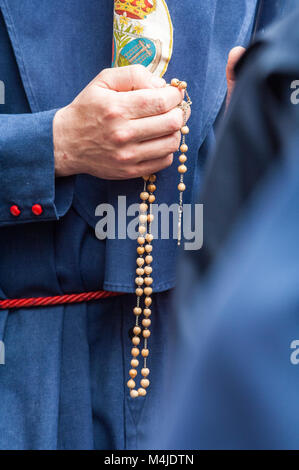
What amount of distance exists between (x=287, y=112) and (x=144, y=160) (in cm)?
42

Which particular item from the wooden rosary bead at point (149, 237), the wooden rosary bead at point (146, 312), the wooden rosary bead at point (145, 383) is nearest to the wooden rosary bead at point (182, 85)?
the wooden rosary bead at point (149, 237)

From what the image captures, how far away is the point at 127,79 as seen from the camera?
681mm

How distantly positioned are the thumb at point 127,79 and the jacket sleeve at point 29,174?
86 millimetres

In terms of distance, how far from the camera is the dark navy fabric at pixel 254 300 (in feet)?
0.96

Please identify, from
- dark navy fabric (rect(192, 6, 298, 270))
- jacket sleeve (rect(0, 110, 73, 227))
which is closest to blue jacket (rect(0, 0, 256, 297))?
jacket sleeve (rect(0, 110, 73, 227))

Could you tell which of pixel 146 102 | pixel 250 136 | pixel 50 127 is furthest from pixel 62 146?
pixel 250 136

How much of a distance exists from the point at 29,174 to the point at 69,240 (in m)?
0.12

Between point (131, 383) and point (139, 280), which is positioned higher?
point (139, 280)

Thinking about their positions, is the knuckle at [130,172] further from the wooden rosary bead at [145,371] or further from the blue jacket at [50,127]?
the wooden rosary bead at [145,371]

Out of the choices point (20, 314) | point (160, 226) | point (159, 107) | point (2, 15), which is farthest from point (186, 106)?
point (20, 314)

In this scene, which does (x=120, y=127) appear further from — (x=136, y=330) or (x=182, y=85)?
(x=136, y=330)

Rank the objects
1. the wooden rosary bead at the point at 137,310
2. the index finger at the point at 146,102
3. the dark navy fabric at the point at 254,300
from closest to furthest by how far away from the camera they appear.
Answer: the dark navy fabric at the point at 254,300
the index finger at the point at 146,102
the wooden rosary bead at the point at 137,310

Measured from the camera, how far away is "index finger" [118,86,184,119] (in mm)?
667

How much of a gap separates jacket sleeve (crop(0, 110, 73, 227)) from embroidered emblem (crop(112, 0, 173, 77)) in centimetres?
13
